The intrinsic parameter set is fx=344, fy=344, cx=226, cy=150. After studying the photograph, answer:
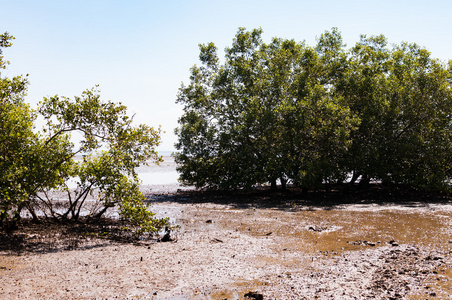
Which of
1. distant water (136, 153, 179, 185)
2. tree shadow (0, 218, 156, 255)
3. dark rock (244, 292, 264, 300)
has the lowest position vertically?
dark rock (244, 292, 264, 300)

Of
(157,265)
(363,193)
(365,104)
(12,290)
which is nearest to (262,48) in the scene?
(365,104)

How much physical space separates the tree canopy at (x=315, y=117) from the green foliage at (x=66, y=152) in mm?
11746

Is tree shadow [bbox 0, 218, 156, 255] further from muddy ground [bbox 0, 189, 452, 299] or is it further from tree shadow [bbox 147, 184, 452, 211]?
tree shadow [bbox 147, 184, 452, 211]

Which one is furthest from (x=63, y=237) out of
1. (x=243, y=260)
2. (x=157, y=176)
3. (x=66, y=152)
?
(x=157, y=176)

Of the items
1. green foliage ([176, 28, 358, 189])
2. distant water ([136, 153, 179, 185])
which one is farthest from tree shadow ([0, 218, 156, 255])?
distant water ([136, 153, 179, 185])

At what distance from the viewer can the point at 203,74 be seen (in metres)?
27.4

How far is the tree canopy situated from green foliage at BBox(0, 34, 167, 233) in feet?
A: 38.5

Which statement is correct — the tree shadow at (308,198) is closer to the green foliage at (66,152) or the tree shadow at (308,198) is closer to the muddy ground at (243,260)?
the muddy ground at (243,260)

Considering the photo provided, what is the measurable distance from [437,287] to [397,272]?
1049 mm

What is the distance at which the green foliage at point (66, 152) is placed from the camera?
424 inches

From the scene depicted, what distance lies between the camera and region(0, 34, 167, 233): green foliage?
1077 centimetres

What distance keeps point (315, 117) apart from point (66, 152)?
596 inches

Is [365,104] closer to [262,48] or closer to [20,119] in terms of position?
[262,48]

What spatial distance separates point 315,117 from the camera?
72.0 ft
